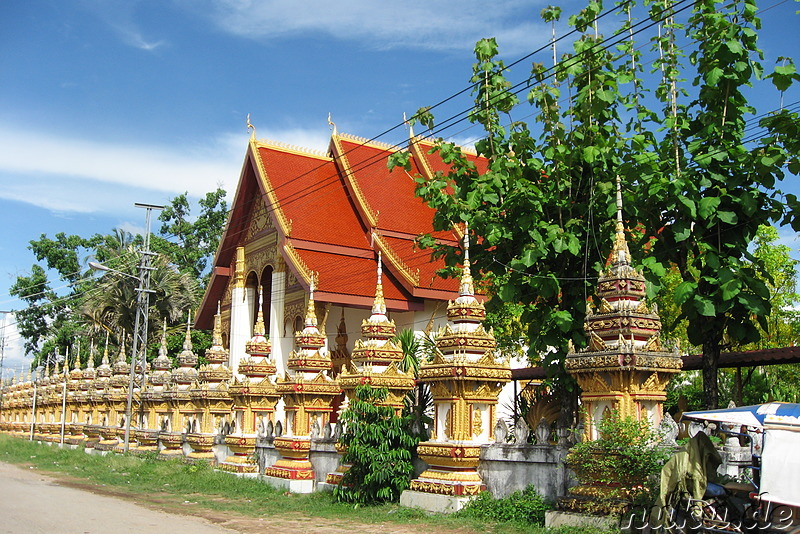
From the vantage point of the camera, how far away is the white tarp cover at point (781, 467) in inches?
325

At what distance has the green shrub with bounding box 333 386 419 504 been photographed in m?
14.5

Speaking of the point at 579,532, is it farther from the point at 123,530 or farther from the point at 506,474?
the point at 123,530

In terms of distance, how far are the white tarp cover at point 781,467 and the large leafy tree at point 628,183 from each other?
151 inches

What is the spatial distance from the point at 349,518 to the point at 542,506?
359 centimetres

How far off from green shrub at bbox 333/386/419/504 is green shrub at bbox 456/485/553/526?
2.01m

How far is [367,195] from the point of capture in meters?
29.3

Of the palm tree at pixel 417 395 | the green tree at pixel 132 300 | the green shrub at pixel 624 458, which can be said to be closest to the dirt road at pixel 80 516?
the palm tree at pixel 417 395

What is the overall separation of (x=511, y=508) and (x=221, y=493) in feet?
26.9

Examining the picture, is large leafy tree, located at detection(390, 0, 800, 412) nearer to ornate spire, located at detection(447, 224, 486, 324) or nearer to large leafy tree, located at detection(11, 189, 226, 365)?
ornate spire, located at detection(447, 224, 486, 324)

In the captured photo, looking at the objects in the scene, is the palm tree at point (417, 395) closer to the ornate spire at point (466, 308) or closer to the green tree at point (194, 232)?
the ornate spire at point (466, 308)

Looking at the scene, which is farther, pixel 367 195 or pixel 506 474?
pixel 367 195

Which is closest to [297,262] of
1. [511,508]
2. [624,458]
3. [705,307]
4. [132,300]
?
[132,300]

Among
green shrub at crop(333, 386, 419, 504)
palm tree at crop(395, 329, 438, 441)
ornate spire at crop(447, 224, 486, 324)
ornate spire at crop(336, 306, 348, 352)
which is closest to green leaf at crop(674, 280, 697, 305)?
ornate spire at crop(447, 224, 486, 324)

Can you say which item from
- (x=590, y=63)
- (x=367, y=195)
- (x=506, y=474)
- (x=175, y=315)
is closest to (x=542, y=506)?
(x=506, y=474)
